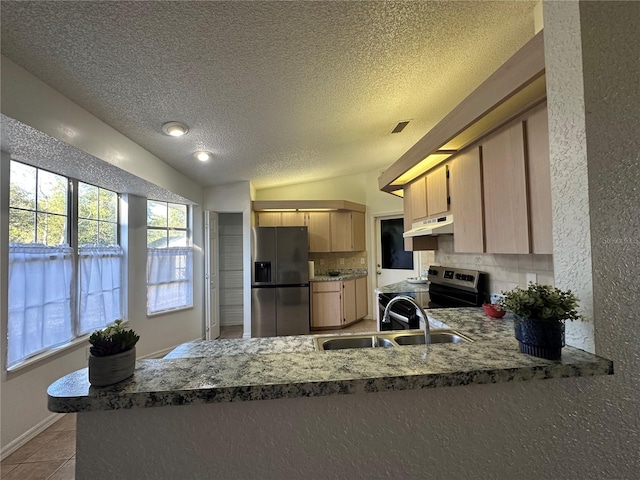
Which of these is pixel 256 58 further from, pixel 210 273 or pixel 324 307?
pixel 324 307

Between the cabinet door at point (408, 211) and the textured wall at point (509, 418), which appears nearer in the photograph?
the textured wall at point (509, 418)

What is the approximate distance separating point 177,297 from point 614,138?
432 centimetres

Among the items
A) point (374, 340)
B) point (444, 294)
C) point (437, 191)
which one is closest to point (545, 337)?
point (374, 340)

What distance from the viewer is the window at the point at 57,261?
6.60ft

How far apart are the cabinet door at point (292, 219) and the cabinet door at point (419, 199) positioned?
2326 millimetres

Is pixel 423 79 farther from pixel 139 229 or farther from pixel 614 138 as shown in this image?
pixel 139 229

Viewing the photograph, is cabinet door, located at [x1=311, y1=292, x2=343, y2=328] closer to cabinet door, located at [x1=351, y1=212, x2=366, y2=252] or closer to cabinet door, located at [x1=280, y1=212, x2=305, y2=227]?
cabinet door, located at [x1=351, y1=212, x2=366, y2=252]

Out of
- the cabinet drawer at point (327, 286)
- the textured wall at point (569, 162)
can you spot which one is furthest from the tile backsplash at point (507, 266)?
the cabinet drawer at point (327, 286)

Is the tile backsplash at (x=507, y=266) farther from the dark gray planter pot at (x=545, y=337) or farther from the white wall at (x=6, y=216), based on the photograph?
the white wall at (x=6, y=216)

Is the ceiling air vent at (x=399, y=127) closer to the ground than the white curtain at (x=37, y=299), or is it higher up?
higher up

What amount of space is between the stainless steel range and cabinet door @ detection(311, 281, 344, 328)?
1.66 metres

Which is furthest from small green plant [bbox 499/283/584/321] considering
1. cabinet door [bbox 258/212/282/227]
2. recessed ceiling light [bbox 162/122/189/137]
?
cabinet door [bbox 258/212/282/227]

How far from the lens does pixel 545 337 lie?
0.85 m

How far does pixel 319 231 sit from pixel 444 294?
2668 mm
